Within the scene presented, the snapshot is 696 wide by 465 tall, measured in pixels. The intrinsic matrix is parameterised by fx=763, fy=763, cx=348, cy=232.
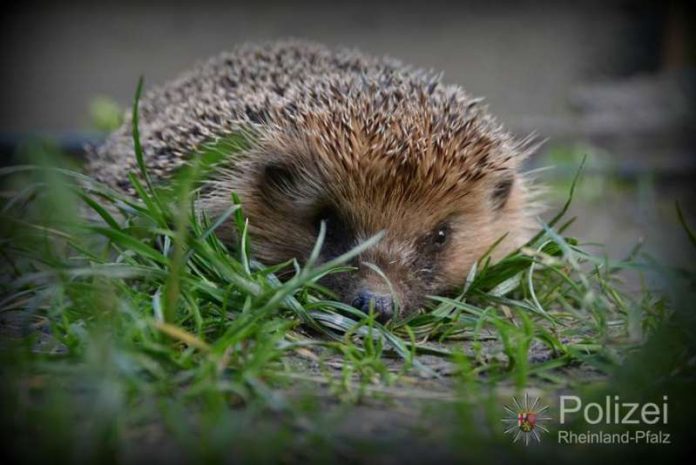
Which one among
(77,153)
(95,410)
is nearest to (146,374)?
(95,410)

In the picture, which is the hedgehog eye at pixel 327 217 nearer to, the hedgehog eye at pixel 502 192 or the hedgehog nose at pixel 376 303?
the hedgehog nose at pixel 376 303

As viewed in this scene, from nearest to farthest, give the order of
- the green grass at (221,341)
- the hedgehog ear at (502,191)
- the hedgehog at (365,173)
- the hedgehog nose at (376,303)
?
the green grass at (221,341), the hedgehog nose at (376,303), the hedgehog at (365,173), the hedgehog ear at (502,191)

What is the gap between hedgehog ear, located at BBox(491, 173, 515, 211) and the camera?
296 centimetres

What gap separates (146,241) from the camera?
243 cm

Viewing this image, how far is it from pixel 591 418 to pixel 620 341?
534 millimetres

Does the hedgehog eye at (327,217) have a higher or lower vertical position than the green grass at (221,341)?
higher

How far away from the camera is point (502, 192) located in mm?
3021

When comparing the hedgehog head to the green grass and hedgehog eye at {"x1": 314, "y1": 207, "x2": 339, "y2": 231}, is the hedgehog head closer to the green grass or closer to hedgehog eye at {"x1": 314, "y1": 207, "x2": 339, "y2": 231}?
hedgehog eye at {"x1": 314, "y1": 207, "x2": 339, "y2": 231}

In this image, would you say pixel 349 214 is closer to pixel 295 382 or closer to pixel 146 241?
pixel 146 241

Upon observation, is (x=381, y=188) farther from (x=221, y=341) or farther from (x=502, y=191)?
(x=221, y=341)

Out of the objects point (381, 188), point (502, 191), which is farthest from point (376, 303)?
point (502, 191)

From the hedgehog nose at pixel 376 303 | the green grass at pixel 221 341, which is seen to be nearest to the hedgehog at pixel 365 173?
the hedgehog nose at pixel 376 303

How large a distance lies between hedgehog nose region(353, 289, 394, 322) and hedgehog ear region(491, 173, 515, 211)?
912 mm

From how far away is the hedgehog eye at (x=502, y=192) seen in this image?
298 cm
